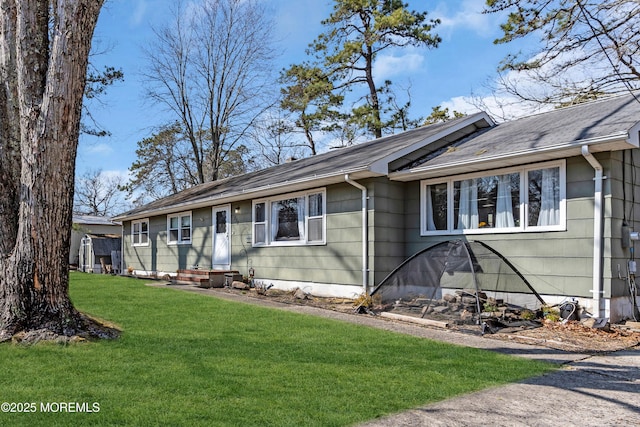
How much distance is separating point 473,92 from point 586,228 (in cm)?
835

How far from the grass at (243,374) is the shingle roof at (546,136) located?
360 cm

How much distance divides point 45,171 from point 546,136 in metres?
7.43

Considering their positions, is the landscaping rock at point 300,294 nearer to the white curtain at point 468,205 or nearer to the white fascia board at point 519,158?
the white fascia board at point 519,158

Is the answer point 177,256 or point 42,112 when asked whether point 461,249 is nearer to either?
point 42,112

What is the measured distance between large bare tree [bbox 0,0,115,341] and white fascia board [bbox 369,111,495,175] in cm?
517

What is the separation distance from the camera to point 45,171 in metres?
5.27

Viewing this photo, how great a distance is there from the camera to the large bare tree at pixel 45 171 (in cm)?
525

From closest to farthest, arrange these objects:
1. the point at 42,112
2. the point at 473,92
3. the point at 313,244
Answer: the point at 42,112 < the point at 313,244 < the point at 473,92

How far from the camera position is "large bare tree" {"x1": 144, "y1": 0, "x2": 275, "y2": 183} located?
25562mm

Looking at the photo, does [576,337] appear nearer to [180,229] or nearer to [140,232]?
[180,229]

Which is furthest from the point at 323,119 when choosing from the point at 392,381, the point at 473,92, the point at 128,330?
the point at 392,381

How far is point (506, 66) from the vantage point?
11.5 m

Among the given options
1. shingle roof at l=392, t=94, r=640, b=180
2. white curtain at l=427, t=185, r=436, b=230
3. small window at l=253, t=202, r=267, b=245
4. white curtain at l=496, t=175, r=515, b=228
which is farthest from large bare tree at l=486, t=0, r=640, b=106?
small window at l=253, t=202, r=267, b=245

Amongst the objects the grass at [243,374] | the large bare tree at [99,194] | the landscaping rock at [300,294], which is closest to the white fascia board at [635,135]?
the grass at [243,374]
